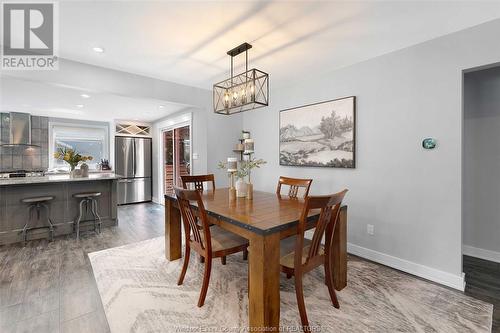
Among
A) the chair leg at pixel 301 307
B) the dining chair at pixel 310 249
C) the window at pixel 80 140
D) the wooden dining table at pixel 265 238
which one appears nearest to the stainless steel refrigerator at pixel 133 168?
the window at pixel 80 140

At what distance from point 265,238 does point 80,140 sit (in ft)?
22.4

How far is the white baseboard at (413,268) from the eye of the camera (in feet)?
7.26

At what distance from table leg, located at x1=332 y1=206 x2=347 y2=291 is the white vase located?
1024mm

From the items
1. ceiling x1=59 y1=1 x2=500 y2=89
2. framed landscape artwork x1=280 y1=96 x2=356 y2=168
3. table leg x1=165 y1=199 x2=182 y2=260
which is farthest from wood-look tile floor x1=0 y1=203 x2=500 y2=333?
ceiling x1=59 y1=1 x2=500 y2=89

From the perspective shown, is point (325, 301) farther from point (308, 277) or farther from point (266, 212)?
point (266, 212)

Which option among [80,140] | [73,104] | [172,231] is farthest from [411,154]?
[80,140]

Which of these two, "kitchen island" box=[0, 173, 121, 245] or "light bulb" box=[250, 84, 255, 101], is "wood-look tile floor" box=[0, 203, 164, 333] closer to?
"kitchen island" box=[0, 173, 121, 245]

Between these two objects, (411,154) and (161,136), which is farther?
(161,136)

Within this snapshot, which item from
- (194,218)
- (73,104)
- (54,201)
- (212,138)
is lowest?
(54,201)

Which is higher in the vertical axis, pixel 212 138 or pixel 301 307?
pixel 212 138

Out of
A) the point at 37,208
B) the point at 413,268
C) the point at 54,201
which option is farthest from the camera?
the point at 54,201

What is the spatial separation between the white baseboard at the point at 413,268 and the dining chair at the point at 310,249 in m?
1.20

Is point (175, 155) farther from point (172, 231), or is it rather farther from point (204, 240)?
point (204, 240)

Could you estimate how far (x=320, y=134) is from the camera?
330 cm
